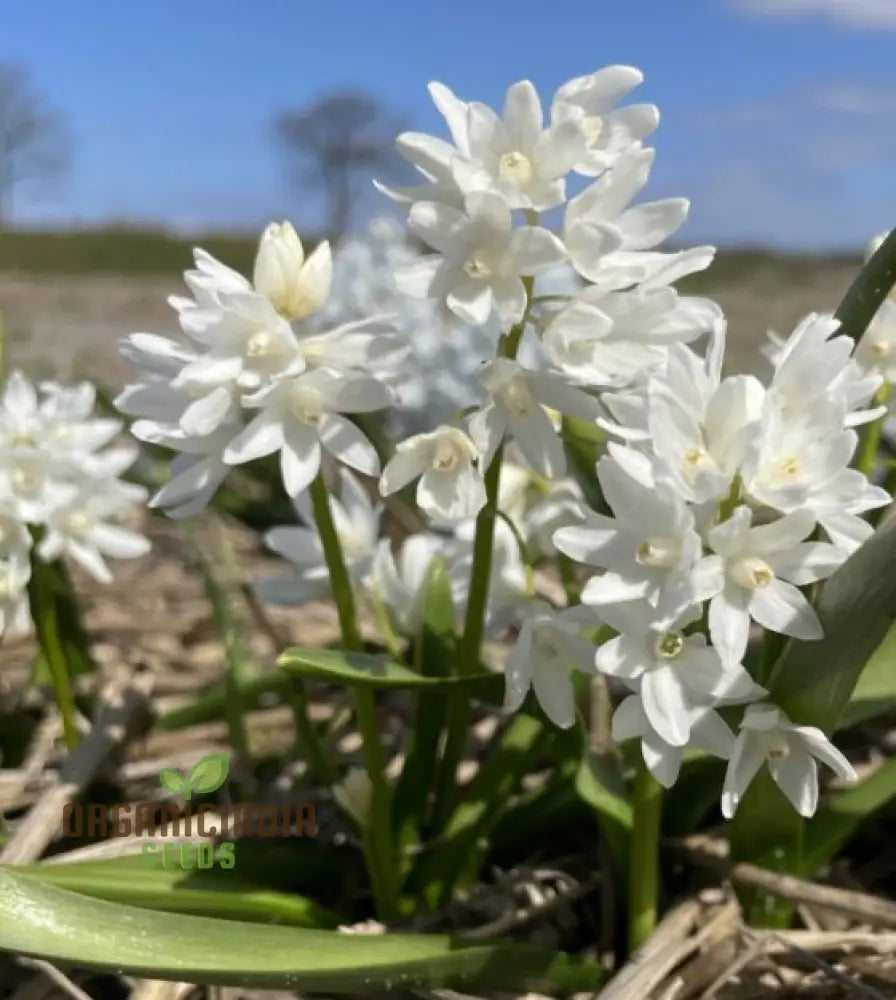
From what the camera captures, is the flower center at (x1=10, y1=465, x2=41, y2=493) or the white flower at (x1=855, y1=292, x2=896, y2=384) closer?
the white flower at (x1=855, y1=292, x2=896, y2=384)

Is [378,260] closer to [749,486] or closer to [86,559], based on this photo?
[86,559]

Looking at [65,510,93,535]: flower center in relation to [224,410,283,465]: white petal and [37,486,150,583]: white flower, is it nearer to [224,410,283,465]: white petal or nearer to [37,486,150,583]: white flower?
[37,486,150,583]: white flower

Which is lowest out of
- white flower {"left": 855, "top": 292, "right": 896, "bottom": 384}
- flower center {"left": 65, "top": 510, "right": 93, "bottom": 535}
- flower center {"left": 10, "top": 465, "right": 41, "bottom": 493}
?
flower center {"left": 65, "top": 510, "right": 93, "bottom": 535}

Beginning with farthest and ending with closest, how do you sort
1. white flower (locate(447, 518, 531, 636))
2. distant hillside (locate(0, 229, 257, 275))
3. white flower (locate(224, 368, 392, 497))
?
distant hillside (locate(0, 229, 257, 275)) → white flower (locate(447, 518, 531, 636)) → white flower (locate(224, 368, 392, 497))

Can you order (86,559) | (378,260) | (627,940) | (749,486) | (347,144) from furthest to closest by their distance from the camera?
(347,144) < (378,260) < (86,559) < (627,940) < (749,486)

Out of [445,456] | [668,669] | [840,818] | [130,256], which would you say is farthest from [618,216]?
[130,256]

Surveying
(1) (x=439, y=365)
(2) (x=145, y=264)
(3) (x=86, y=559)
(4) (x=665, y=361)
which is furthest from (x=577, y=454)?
(2) (x=145, y=264)

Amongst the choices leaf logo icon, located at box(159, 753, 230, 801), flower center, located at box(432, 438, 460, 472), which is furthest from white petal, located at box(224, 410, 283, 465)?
leaf logo icon, located at box(159, 753, 230, 801)

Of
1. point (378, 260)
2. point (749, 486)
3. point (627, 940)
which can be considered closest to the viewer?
point (749, 486)
